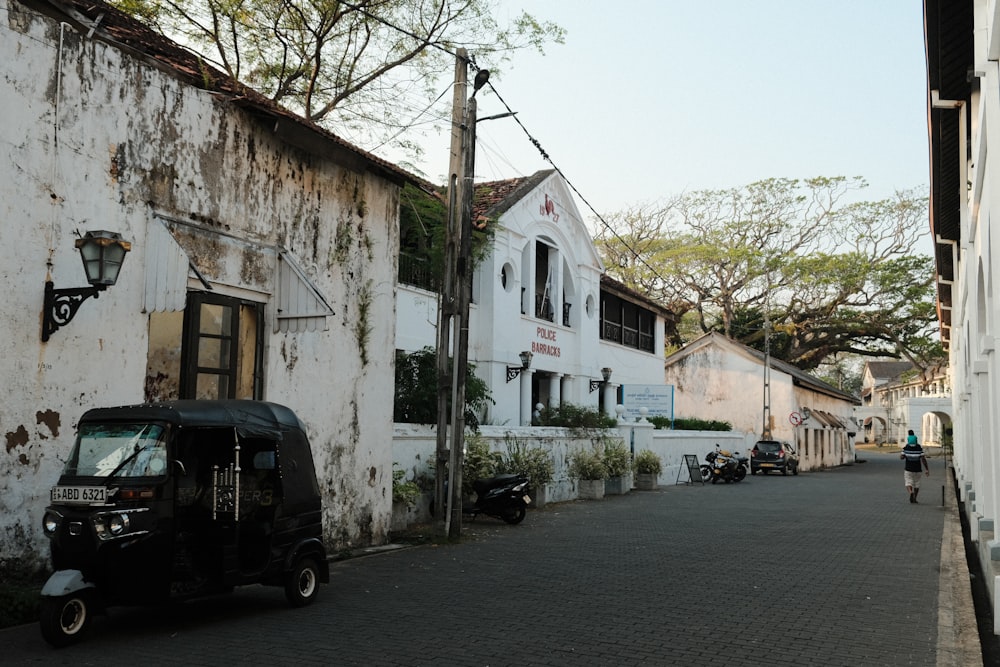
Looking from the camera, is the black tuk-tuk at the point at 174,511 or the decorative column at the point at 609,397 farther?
the decorative column at the point at 609,397

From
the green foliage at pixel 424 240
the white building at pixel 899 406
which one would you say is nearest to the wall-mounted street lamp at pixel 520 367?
the green foliage at pixel 424 240

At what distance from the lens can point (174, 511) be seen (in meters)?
6.84

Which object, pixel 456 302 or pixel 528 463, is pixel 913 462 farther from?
pixel 456 302

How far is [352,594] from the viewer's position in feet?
28.5

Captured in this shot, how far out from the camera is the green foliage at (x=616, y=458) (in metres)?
22.6

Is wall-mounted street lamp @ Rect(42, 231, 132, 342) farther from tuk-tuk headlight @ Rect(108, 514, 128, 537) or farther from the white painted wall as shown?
the white painted wall

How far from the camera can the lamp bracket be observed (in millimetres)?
7863

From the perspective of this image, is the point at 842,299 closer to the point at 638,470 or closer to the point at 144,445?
the point at 638,470

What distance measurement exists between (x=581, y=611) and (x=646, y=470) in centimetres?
1757

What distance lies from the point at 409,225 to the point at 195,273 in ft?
38.3

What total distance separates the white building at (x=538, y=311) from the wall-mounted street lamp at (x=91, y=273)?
1227 centimetres

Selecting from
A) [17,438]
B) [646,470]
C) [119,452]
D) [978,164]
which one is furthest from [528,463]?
[119,452]

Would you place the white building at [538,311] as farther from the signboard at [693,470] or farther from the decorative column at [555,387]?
the signboard at [693,470]

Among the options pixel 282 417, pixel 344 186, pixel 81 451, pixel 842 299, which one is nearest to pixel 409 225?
pixel 344 186
